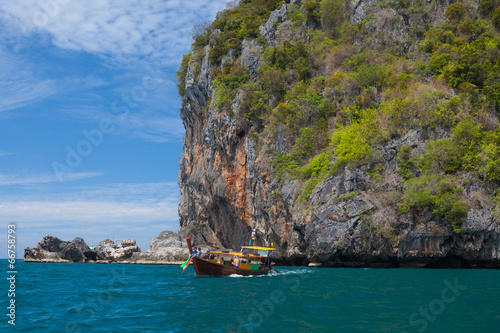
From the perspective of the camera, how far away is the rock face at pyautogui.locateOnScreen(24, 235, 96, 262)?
70.1 metres

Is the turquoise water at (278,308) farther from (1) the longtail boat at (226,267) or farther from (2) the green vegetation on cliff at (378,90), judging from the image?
(2) the green vegetation on cliff at (378,90)

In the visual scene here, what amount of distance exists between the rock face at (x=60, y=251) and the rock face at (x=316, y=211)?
23.1 metres

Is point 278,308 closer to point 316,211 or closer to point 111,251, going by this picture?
point 316,211

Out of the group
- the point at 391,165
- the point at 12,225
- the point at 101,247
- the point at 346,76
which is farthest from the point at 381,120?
the point at 101,247

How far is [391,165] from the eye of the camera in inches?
1412

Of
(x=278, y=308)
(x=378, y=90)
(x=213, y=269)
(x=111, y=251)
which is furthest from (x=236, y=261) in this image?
(x=111, y=251)

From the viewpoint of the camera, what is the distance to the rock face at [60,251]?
230 feet

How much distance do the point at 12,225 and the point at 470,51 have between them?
Result: 4081 centimetres

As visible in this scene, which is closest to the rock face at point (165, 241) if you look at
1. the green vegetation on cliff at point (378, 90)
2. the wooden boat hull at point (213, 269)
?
the green vegetation on cliff at point (378, 90)

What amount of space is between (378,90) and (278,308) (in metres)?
33.1

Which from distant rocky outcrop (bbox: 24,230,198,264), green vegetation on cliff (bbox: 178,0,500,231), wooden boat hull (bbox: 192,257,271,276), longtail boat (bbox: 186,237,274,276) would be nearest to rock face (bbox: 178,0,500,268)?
green vegetation on cliff (bbox: 178,0,500,231)

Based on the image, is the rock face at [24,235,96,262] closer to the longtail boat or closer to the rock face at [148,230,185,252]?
the rock face at [148,230,185,252]

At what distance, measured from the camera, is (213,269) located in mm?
30266

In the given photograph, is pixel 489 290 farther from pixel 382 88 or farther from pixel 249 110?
pixel 249 110
